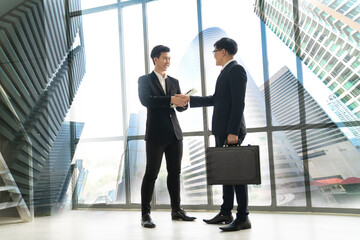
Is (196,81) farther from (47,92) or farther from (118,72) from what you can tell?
(47,92)

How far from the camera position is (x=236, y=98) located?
2264 millimetres

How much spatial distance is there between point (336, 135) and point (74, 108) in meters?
2.77

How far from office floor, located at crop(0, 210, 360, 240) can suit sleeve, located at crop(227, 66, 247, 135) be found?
2.26ft

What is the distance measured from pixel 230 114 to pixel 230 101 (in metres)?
0.12

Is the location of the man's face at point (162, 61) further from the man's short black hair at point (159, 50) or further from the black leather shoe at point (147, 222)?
the black leather shoe at point (147, 222)

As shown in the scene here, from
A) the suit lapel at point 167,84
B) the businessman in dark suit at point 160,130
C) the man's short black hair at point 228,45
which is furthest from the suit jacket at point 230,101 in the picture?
the suit lapel at point 167,84

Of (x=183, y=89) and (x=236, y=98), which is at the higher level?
(x=183, y=89)

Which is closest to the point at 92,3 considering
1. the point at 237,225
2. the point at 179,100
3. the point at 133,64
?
the point at 133,64

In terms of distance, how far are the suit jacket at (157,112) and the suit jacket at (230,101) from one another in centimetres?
41

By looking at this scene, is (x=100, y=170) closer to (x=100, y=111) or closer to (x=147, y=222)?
(x=100, y=111)

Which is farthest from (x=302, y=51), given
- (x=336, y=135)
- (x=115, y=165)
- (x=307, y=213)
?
(x=115, y=165)

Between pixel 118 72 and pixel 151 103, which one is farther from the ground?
pixel 118 72

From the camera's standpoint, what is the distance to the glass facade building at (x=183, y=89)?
2.90 meters

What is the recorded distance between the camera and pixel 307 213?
2.98 m
